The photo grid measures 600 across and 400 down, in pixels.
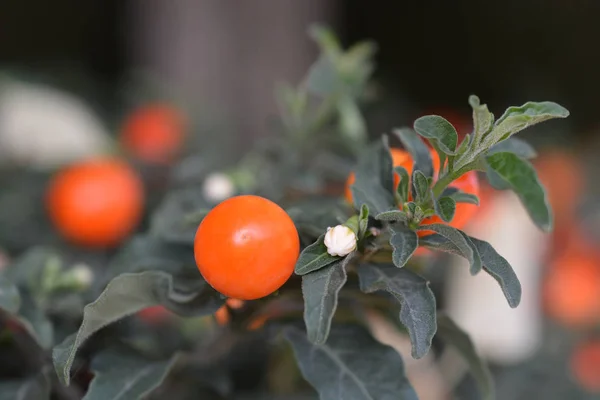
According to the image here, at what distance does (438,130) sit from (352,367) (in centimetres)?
12

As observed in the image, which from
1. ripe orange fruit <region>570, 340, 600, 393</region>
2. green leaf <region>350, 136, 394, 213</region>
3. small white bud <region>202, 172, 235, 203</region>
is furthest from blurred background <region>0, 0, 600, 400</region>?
green leaf <region>350, 136, 394, 213</region>

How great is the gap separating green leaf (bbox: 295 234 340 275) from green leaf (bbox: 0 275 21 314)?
0.51ft

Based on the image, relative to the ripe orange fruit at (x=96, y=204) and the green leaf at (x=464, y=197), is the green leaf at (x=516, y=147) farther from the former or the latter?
the ripe orange fruit at (x=96, y=204)

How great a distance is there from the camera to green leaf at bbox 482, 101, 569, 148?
272 mm

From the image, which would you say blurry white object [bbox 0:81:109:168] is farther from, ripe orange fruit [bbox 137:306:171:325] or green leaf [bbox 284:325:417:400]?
green leaf [bbox 284:325:417:400]

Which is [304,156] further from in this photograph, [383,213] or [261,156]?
[383,213]

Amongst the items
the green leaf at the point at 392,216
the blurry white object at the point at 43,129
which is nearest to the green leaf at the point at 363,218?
the green leaf at the point at 392,216

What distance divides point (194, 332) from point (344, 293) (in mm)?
235

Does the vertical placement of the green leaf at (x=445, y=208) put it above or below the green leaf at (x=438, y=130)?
below

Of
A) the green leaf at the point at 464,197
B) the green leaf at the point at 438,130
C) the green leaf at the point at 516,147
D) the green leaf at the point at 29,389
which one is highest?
the green leaf at the point at 438,130

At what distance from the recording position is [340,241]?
286mm

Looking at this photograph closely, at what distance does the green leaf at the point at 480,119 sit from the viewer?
0.28 meters

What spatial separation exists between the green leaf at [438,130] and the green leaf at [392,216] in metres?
0.03

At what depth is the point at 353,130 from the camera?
18.9 inches
